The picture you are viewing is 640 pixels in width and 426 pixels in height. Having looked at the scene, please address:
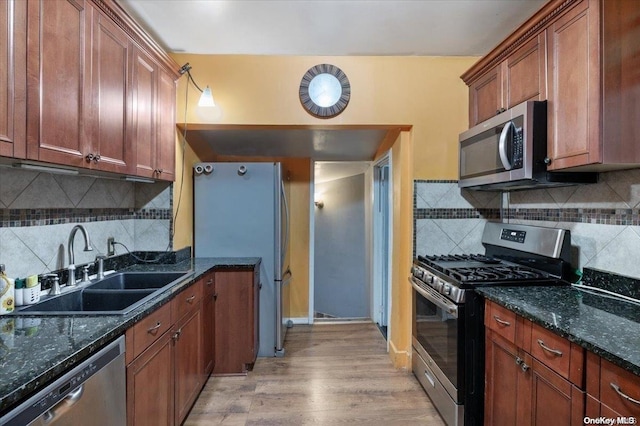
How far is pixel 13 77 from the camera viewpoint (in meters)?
1.12

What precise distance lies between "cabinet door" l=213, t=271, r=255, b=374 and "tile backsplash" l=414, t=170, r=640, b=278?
1.39 m

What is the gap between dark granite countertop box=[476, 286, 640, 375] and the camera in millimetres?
1017

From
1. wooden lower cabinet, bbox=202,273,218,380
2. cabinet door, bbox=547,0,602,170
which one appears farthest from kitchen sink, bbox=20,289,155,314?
cabinet door, bbox=547,0,602,170

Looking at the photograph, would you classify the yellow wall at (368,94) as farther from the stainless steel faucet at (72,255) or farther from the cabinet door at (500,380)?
the cabinet door at (500,380)

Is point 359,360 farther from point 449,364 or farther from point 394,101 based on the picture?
point 394,101

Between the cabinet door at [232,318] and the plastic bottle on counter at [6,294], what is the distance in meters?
1.28

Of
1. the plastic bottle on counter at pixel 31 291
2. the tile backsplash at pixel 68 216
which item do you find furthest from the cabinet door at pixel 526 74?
the plastic bottle on counter at pixel 31 291

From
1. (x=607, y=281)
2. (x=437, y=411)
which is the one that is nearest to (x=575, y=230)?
(x=607, y=281)

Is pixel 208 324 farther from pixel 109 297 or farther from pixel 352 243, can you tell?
pixel 352 243

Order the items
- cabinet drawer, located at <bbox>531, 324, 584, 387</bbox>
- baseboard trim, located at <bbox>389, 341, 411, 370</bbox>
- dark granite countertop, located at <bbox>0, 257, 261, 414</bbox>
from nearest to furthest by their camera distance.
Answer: dark granite countertop, located at <bbox>0, 257, 261, 414</bbox>
cabinet drawer, located at <bbox>531, 324, 584, 387</bbox>
baseboard trim, located at <bbox>389, 341, 411, 370</bbox>

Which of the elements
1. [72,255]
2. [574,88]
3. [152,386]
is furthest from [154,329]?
[574,88]

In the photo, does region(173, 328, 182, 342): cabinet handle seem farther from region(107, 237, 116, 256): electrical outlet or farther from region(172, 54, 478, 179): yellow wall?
region(172, 54, 478, 179): yellow wall

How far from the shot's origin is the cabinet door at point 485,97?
6.91 ft

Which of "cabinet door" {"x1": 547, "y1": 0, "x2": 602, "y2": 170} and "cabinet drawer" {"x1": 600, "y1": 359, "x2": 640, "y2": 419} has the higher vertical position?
"cabinet door" {"x1": 547, "y1": 0, "x2": 602, "y2": 170}
